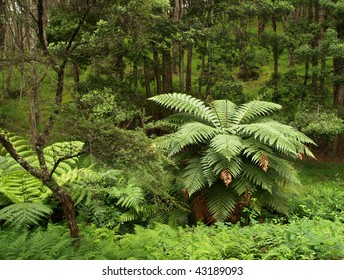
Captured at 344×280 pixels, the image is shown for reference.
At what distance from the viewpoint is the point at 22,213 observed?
4984 millimetres

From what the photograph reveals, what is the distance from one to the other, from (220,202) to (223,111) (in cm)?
188

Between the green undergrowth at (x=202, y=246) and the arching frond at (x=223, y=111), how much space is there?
2764 millimetres

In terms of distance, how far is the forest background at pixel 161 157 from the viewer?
363 centimetres

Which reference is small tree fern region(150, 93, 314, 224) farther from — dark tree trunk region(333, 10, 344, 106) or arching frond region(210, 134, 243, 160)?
dark tree trunk region(333, 10, 344, 106)

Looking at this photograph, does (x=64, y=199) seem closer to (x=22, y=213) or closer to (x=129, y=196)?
(x=22, y=213)

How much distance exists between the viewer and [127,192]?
600cm

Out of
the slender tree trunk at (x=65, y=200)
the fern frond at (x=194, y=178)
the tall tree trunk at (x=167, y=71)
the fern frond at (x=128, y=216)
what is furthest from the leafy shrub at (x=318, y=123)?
the slender tree trunk at (x=65, y=200)

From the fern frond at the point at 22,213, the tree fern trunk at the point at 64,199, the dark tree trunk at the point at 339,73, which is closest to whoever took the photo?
the tree fern trunk at the point at 64,199

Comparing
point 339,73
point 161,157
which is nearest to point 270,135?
point 161,157

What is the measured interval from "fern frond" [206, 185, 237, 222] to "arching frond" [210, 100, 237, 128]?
1257mm

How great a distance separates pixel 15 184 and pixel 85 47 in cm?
264

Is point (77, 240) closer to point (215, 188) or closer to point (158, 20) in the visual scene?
A: point (215, 188)

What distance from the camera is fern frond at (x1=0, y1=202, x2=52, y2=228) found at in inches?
191

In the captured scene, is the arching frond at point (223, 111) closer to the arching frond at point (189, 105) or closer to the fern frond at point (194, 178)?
the arching frond at point (189, 105)
